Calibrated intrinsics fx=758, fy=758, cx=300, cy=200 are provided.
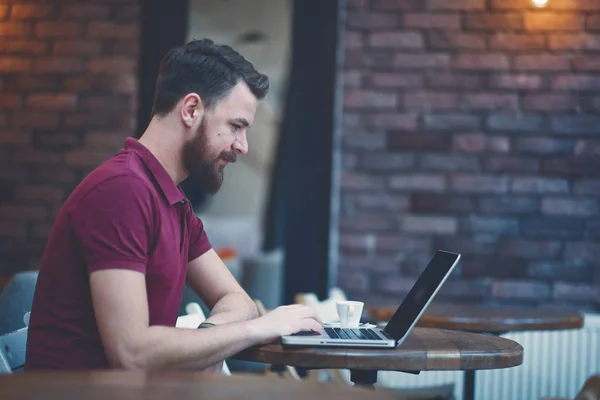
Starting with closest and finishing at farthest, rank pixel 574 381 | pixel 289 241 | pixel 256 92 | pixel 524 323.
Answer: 1. pixel 256 92
2. pixel 524 323
3. pixel 574 381
4. pixel 289 241

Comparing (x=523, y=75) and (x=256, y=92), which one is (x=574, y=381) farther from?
(x=256, y=92)

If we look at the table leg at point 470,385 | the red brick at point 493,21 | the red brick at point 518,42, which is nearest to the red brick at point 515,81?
the red brick at point 518,42

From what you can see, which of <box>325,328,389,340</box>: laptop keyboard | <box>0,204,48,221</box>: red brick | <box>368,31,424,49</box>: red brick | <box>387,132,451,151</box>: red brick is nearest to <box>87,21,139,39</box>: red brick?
<box>0,204,48,221</box>: red brick

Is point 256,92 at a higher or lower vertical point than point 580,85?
lower

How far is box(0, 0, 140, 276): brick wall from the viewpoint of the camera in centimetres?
417

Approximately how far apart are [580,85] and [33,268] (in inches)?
122

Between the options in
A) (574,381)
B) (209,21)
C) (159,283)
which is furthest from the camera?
(209,21)

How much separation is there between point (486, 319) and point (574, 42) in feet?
6.01

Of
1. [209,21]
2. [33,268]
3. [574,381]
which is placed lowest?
[574,381]

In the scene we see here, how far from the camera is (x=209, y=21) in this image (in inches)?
288

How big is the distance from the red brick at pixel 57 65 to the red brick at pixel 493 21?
2133mm

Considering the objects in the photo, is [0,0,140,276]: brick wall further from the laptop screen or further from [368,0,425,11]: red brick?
the laptop screen

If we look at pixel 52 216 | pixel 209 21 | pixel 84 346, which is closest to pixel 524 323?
pixel 84 346

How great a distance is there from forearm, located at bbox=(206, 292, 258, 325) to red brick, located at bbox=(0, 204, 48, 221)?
7.94 feet
